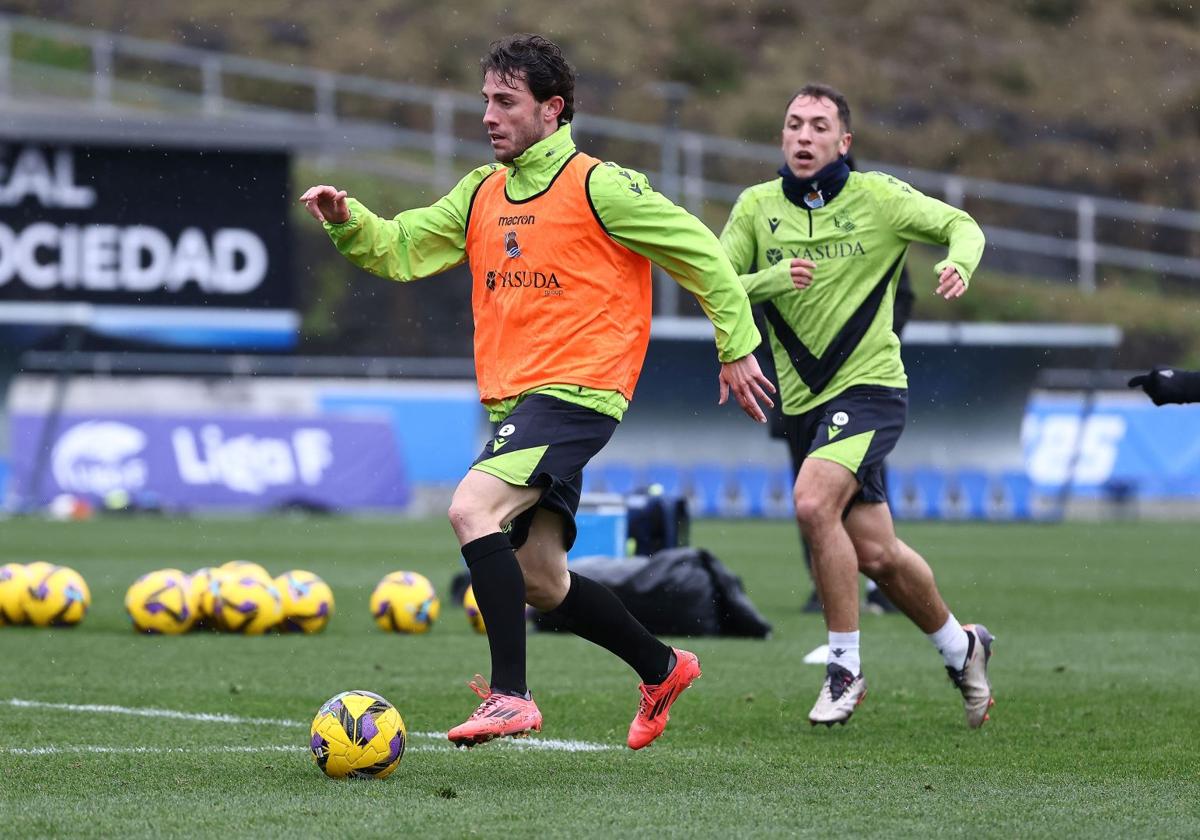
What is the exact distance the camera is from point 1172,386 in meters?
6.54

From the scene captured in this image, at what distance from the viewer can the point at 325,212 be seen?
20.9 ft

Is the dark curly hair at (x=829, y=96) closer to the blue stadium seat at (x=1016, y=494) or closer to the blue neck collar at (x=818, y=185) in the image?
the blue neck collar at (x=818, y=185)

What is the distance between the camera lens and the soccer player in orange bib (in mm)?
6012

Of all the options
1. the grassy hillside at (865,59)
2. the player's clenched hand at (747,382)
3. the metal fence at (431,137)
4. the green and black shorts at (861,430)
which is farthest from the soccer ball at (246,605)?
the grassy hillside at (865,59)

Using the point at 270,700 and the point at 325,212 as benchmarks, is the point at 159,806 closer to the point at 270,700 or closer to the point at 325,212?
the point at 325,212

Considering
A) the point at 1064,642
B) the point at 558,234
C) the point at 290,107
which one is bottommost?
the point at 1064,642

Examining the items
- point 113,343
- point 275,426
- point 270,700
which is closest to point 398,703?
point 270,700

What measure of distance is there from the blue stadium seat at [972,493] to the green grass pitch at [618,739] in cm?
1368

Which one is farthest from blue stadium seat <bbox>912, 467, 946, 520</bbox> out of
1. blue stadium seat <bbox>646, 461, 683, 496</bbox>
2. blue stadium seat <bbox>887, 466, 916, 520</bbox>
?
blue stadium seat <bbox>646, 461, 683, 496</bbox>

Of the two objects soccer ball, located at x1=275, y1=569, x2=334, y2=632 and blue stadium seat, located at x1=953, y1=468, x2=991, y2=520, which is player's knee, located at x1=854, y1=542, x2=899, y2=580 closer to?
soccer ball, located at x1=275, y1=569, x2=334, y2=632

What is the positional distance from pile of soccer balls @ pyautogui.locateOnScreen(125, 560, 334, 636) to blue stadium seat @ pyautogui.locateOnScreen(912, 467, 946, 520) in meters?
17.5

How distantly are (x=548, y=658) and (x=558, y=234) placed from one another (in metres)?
3.95

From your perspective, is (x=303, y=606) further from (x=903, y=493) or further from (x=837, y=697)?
(x=903, y=493)

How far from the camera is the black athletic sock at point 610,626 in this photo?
20.9 ft
